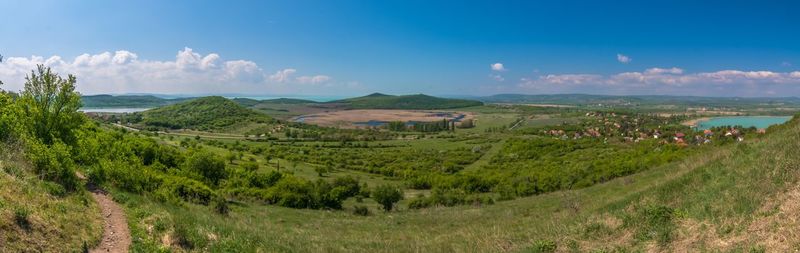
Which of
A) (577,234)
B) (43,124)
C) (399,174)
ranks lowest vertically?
(399,174)

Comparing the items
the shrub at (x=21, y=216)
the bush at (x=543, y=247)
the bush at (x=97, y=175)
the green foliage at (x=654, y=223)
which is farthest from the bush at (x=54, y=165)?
the green foliage at (x=654, y=223)

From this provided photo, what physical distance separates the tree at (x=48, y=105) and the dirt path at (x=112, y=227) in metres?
8.77

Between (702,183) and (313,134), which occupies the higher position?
(702,183)

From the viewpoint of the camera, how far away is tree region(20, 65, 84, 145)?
24047 millimetres

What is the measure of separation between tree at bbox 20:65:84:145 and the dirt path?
8.77 metres

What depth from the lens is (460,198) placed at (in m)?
51.9

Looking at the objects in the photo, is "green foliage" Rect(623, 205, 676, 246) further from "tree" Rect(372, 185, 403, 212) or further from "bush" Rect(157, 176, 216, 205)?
"tree" Rect(372, 185, 403, 212)

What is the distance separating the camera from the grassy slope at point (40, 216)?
11109mm

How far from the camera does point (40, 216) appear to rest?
12.6 m

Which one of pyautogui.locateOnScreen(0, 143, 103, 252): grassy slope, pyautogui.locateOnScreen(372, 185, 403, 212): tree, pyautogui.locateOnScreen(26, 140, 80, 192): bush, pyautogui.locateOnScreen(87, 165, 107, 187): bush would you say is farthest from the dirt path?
pyautogui.locateOnScreen(372, 185, 403, 212): tree

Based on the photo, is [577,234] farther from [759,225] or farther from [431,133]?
[431,133]

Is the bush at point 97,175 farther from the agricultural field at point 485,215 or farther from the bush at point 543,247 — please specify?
the bush at point 543,247

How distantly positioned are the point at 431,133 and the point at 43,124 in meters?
169

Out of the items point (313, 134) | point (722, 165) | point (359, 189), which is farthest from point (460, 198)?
point (313, 134)
